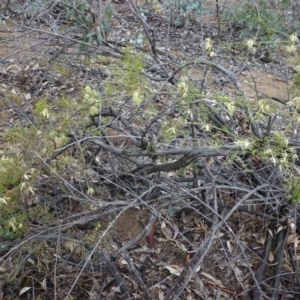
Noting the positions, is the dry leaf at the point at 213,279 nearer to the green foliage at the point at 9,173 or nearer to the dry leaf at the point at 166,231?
the dry leaf at the point at 166,231

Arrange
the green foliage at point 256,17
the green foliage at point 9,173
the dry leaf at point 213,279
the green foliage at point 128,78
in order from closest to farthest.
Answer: the green foliage at point 9,173, the green foliage at point 128,78, the dry leaf at point 213,279, the green foliage at point 256,17

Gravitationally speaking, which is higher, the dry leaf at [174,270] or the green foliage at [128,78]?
the green foliage at [128,78]

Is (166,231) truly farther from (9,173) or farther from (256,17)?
(256,17)

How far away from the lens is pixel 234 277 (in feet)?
9.02

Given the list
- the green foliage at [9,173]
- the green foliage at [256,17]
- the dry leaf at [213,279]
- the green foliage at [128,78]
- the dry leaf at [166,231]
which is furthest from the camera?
the green foliage at [256,17]

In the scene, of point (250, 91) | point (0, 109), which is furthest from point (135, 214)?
point (250, 91)

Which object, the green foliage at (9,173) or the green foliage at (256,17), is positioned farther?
the green foliage at (256,17)

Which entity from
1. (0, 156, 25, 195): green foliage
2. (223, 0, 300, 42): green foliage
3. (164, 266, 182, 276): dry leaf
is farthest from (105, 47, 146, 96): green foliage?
(223, 0, 300, 42): green foliage

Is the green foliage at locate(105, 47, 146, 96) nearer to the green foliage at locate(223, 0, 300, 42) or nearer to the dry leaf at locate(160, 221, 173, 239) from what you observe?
the dry leaf at locate(160, 221, 173, 239)

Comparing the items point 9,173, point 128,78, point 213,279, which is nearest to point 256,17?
point 128,78

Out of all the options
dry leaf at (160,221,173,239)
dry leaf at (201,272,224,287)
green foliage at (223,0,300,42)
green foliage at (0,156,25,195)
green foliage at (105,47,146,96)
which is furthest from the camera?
green foliage at (223,0,300,42)

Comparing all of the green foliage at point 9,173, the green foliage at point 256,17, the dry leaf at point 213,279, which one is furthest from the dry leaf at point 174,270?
the green foliage at point 256,17

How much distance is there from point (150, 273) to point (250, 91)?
2.23 metres

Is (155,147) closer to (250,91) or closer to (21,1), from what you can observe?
(250,91)
